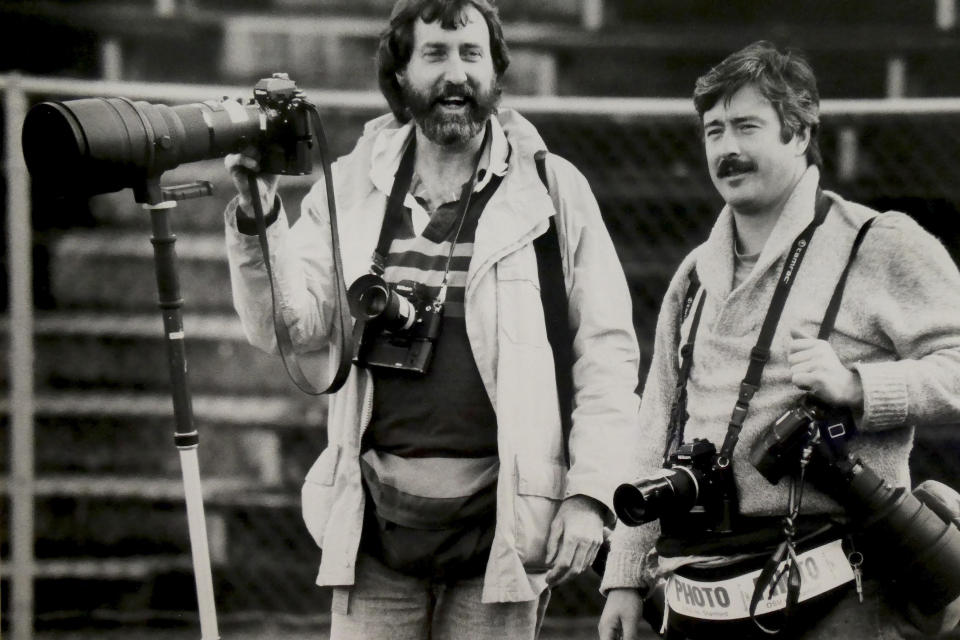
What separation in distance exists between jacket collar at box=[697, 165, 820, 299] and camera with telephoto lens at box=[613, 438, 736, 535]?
1.07ft

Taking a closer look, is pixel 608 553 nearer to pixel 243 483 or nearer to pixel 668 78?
pixel 243 483

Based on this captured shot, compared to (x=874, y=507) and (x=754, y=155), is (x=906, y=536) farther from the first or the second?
(x=754, y=155)

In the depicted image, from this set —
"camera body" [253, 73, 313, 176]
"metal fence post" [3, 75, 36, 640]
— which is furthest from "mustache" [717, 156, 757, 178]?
"metal fence post" [3, 75, 36, 640]

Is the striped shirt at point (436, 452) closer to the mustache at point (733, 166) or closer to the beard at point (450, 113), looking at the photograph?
the beard at point (450, 113)

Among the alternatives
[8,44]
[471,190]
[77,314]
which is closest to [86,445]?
[77,314]

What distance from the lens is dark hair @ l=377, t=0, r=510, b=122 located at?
270cm

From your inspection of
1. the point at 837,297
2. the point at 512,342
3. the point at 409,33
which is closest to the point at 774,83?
the point at 837,297

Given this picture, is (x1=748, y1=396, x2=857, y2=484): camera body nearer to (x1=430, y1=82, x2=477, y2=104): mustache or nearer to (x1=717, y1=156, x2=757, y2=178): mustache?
(x1=717, y1=156, x2=757, y2=178): mustache

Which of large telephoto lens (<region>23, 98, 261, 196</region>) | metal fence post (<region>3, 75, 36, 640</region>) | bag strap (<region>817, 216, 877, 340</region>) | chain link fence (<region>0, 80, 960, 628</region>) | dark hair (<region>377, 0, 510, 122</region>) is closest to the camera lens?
large telephoto lens (<region>23, 98, 261, 196</region>)

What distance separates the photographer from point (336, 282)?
8.41 ft

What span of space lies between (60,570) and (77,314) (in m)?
0.95

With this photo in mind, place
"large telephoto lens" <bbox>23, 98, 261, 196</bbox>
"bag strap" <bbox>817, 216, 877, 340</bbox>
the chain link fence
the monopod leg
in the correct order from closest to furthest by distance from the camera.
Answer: "large telephoto lens" <bbox>23, 98, 261, 196</bbox> → "bag strap" <bbox>817, 216, 877, 340</bbox> → the monopod leg → the chain link fence

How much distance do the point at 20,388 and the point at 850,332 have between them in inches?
108

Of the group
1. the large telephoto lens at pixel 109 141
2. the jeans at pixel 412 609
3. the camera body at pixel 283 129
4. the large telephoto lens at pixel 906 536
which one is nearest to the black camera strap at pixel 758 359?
the large telephoto lens at pixel 906 536
